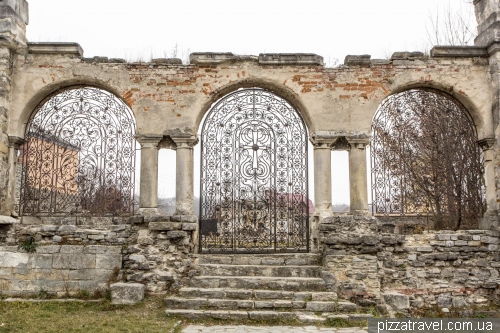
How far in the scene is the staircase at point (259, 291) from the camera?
7109 millimetres

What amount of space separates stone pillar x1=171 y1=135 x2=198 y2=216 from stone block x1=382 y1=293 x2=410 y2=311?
14.0ft

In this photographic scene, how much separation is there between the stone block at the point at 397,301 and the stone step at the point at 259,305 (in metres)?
0.92

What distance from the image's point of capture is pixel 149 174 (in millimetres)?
9227

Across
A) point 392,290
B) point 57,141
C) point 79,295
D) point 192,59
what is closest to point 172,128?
point 192,59

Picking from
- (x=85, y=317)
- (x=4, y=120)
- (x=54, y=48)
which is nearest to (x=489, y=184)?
(x=85, y=317)

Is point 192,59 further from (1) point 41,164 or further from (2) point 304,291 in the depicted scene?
(2) point 304,291

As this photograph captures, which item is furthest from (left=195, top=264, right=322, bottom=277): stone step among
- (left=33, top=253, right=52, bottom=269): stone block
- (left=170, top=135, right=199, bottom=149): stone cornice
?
(left=33, top=253, right=52, bottom=269): stone block

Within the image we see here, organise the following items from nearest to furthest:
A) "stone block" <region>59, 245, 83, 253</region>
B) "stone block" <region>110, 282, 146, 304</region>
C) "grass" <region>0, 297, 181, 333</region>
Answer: "grass" <region>0, 297, 181, 333</region>, "stone block" <region>110, 282, 146, 304</region>, "stone block" <region>59, 245, 83, 253</region>

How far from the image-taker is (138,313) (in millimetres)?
7305

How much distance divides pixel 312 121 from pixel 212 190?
2629mm

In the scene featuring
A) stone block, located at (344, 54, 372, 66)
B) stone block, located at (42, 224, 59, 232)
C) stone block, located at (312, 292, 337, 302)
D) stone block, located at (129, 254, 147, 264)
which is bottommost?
stone block, located at (312, 292, 337, 302)

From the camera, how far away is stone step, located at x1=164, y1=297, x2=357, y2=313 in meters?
7.27

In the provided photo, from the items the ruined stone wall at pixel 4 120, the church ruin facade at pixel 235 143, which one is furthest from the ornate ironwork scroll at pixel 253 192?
the ruined stone wall at pixel 4 120

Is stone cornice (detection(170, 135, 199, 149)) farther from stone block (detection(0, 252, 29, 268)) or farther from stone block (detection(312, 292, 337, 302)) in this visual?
stone block (detection(312, 292, 337, 302))
